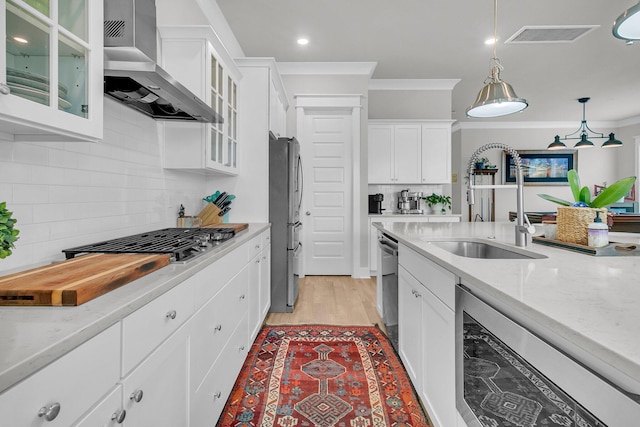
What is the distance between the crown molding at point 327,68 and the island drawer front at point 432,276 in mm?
3301

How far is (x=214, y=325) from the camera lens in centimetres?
146

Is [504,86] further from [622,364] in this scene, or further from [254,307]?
[254,307]

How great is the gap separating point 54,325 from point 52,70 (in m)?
0.72

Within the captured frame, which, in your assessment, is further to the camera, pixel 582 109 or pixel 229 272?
pixel 582 109

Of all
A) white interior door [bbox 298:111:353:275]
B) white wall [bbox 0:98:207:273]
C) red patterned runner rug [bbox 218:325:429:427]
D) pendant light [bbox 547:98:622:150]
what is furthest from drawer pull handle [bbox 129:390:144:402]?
pendant light [bbox 547:98:622:150]

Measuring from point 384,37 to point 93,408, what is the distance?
4.03m

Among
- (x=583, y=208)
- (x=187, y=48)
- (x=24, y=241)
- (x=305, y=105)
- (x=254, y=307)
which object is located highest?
(x=305, y=105)

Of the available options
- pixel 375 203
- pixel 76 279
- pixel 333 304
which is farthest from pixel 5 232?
pixel 375 203

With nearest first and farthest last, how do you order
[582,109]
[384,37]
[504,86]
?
[504,86] < [384,37] < [582,109]

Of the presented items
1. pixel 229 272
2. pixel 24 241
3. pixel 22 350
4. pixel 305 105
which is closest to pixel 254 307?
pixel 229 272

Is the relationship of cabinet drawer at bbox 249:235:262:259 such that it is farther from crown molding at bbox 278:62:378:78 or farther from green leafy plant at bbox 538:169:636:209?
crown molding at bbox 278:62:378:78

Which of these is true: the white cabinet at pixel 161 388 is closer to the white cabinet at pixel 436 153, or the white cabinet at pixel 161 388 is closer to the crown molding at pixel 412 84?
the white cabinet at pixel 436 153

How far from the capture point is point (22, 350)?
54 centimetres

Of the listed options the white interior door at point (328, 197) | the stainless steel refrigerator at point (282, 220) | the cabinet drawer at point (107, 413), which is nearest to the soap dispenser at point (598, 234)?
the cabinet drawer at point (107, 413)
